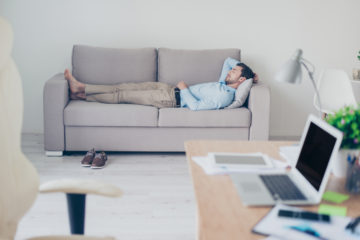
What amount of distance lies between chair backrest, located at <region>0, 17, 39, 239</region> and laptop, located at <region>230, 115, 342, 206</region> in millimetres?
695

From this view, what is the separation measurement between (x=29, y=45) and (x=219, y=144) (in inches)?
121

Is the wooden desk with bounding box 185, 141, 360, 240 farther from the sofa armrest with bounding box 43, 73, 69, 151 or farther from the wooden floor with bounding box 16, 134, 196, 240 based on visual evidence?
the sofa armrest with bounding box 43, 73, 69, 151

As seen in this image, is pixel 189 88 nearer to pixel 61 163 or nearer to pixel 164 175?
pixel 164 175

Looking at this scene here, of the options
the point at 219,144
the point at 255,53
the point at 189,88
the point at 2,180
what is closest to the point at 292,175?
the point at 219,144

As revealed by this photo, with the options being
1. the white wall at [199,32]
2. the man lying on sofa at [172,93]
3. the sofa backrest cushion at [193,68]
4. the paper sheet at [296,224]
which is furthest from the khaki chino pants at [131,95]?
the paper sheet at [296,224]

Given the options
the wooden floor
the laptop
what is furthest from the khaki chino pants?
the laptop

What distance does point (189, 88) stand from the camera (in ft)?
13.6

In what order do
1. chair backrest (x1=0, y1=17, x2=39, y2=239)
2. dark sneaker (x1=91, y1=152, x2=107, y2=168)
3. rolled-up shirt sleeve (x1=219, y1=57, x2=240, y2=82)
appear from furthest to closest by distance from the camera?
rolled-up shirt sleeve (x1=219, y1=57, x2=240, y2=82) → dark sneaker (x1=91, y1=152, x2=107, y2=168) → chair backrest (x1=0, y1=17, x2=39, y2=239)

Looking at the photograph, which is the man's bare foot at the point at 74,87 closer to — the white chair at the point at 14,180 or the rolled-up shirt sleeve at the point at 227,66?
the rolled-up shirt sleeve at the point at 227,66

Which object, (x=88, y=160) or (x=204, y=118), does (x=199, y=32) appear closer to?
(x=204, y=118)

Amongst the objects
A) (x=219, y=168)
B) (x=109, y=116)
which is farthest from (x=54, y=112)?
(x=219, y=168)

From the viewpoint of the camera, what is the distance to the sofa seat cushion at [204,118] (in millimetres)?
3736

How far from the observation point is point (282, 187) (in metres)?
1.48

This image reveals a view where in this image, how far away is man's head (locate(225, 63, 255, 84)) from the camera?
398 centimetres
